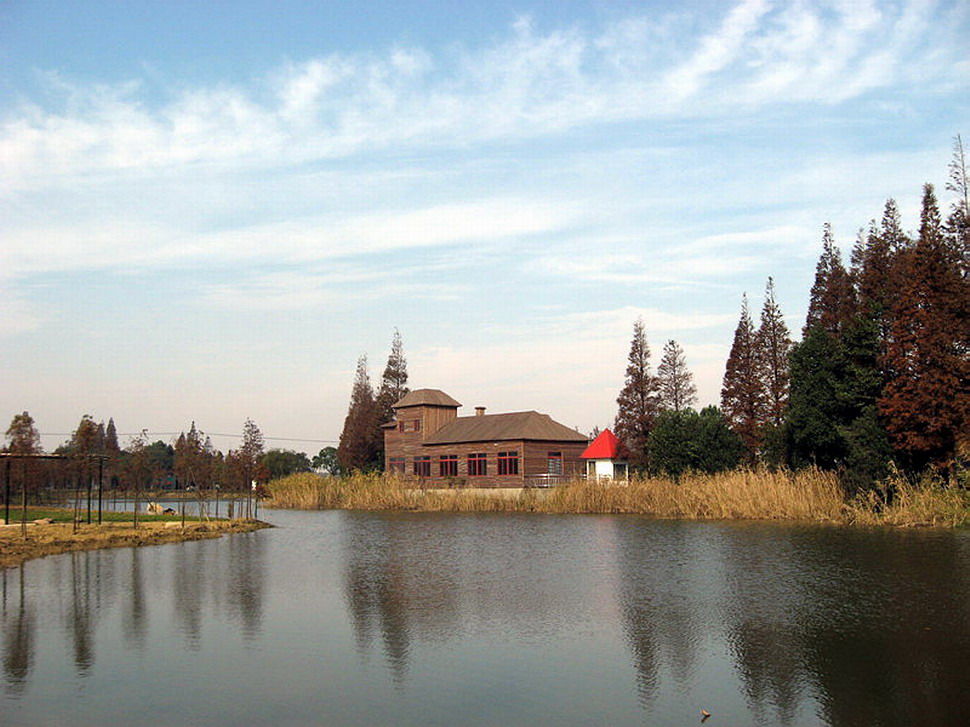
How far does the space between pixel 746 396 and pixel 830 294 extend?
9902 millimetres

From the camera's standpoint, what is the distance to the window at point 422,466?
57656mm

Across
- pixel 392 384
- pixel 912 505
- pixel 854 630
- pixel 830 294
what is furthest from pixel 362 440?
pixel 854 630

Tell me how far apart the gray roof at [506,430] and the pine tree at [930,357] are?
26.5 meters

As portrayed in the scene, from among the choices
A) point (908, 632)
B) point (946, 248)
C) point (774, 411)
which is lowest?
point (908, 632)

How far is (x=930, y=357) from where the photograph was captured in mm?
27625

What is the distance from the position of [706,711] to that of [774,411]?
119 ft

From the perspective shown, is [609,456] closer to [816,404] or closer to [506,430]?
[506,430]

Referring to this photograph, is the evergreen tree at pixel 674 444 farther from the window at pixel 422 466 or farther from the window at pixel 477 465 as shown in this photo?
the window at pixel 422 466

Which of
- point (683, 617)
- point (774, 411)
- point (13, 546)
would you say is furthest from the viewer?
point (774, 411)

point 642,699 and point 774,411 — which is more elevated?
point 774,411

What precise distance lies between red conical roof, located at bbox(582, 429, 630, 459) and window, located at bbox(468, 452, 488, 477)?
6616mm

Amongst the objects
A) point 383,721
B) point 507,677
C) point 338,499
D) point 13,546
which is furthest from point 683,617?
point 338,499

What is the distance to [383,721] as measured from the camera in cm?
811

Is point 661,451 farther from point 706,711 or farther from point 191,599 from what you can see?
point 706,711
